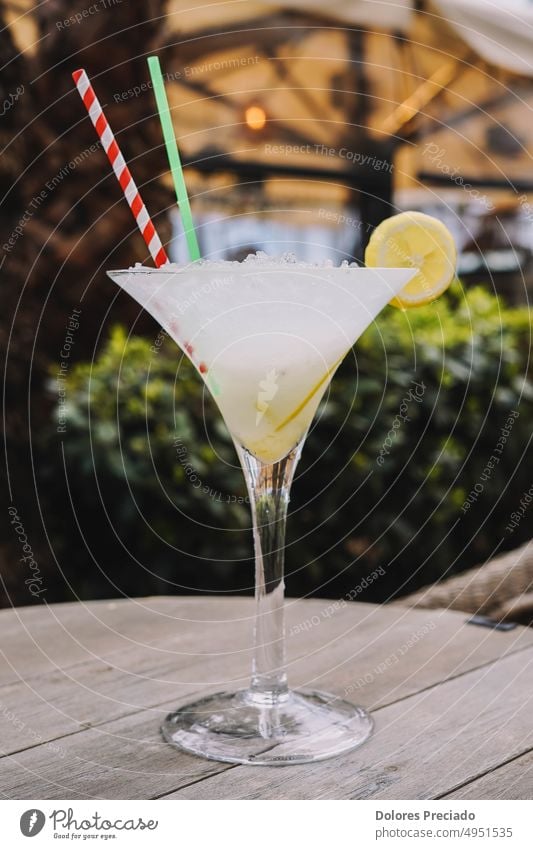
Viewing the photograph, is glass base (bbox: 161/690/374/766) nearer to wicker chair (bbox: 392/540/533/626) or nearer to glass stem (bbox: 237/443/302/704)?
glass stem (bbox: 237/443/302/704)

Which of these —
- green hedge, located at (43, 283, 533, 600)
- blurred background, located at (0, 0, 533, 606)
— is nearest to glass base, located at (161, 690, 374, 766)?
green hedge, located at (43, 283, 533, 600)

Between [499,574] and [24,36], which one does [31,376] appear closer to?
[24,36]

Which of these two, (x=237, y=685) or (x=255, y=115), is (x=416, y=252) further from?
(x=255, y=115)

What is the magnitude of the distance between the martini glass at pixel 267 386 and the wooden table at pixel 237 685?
4 centimetres

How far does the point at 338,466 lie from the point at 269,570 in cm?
162

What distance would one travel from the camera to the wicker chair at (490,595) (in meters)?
1.64

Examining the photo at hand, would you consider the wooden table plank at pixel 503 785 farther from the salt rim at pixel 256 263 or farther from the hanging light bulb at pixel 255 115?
the hanging light bulb at pixel 255 115

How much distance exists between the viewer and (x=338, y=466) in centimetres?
267

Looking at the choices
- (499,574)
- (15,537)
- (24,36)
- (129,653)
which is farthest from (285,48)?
(129,653)

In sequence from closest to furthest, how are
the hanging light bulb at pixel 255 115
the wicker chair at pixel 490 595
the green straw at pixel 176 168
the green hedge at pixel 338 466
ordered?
1. the green straw at pixel 176 168
2. the wicker chair at pixel 490 595
3. the green hedge at pixel 338 466
4. the hanging light bulb at pixel 255 115

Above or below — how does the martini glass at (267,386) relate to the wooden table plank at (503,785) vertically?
above

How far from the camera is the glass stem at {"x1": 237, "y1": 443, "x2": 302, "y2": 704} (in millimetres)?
1070

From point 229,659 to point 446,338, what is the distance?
1.92m

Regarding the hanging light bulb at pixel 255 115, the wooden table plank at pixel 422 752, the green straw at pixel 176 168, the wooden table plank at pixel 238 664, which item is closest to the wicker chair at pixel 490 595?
the wooden table plank at pixel 238 664
